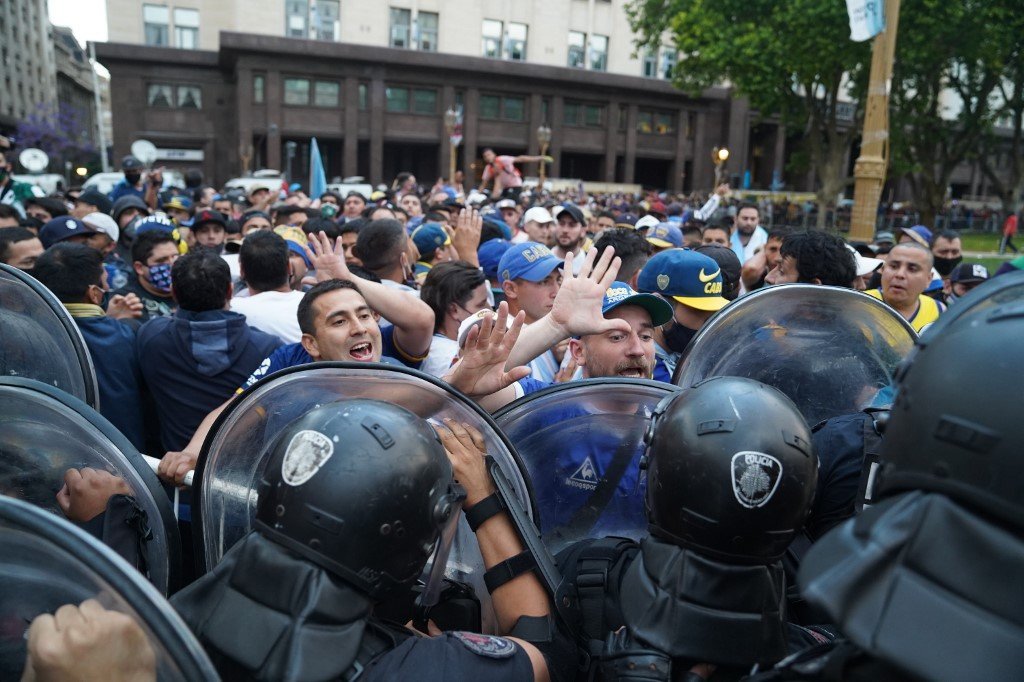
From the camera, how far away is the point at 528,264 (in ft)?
13.2

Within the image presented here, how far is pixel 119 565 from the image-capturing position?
1197 mm

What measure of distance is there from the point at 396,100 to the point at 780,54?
867 inches

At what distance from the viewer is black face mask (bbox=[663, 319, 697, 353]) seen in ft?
12.6

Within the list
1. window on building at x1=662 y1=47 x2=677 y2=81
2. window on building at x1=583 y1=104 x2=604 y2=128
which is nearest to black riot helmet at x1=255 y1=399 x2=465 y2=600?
window on building at x1=583 y1=104 x2=604 y2=128

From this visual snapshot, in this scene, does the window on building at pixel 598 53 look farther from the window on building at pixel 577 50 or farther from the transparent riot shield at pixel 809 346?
the transparent riot shield at pixel 809 346

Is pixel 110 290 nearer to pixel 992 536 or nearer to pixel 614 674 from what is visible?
pixel 614 674

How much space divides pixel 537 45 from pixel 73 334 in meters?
41.0

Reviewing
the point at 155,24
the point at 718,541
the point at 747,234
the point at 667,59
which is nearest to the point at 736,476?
the point at 718,541

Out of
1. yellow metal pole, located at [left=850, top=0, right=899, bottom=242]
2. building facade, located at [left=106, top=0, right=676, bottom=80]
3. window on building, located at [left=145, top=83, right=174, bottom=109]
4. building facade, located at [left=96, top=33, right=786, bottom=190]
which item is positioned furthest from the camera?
window on building, located at [left=145, top=83, right=174, bottom=109]

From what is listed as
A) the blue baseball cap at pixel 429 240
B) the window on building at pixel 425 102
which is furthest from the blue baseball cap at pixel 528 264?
the window on building at pixel 425 102

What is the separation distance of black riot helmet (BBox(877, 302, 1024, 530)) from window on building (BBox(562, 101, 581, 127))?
41.3m

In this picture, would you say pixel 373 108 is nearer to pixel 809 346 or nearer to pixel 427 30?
pixel 427 30

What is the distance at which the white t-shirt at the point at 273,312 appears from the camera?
4.11 metres

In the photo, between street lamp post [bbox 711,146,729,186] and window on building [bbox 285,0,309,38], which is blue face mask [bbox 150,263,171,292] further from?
window on building [bbox 285,0,309,38]
